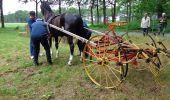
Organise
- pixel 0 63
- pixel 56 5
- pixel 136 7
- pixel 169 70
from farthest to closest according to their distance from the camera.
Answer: pixel 56 5 → pixel 136 7 → pixel 0 63 → pixel 169 70

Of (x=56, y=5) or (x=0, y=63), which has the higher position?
(x=56, y=5)

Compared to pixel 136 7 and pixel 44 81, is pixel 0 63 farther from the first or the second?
pixel 136 7

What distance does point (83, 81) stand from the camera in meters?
9.07

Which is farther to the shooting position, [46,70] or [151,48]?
[46,70]

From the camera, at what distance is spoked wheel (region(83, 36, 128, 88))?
8234 mm

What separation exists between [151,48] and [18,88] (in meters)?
3.77

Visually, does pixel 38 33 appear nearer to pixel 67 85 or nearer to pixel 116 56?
pixel 67 85

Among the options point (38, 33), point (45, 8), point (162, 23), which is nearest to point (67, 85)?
point (38, 33)

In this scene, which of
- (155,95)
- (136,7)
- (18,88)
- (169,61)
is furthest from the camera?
(136,7)

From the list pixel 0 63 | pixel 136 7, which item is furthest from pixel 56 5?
pixel 0 63

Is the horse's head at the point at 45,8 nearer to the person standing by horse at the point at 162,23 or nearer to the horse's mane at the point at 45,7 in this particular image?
the horse's mane at the point at 45,7

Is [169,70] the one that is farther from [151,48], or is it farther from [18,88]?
[18,88]

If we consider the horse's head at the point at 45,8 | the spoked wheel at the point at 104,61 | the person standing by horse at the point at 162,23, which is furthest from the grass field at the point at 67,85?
the person standing by horse at the point at 162,23

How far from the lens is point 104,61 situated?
8.44 m
